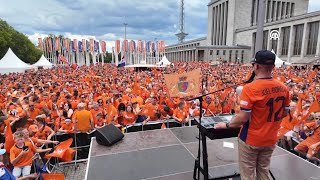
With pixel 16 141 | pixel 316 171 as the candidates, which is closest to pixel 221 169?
pixel 316 171

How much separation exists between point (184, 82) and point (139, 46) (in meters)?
50.8

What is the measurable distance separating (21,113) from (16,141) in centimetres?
312

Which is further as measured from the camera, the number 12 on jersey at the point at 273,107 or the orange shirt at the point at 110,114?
the orange shirt at the point at 110,114

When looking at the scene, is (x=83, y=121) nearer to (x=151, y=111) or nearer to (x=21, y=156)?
(x=21, y=156)

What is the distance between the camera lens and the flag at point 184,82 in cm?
621

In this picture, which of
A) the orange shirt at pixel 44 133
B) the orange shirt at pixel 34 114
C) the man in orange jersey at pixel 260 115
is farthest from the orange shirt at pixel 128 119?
the man in orange jersey at pixel 260 115

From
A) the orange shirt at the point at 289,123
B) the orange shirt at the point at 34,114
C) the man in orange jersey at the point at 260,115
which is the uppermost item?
the man in orange jersey at the point at 260,115

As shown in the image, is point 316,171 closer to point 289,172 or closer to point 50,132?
point 289,172

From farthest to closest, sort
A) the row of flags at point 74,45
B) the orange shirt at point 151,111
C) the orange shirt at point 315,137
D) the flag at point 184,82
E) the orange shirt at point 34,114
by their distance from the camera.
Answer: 1. the row of flags at point 74,45
2. the orange shirt at point 151,111
3. the orange shirt at point 34,114
4. the flag at point 184,82
5. the orange shirt at point 315,137

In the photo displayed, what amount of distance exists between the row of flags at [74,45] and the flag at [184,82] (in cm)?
4947

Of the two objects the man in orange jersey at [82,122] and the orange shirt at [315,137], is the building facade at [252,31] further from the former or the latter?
A: the man in orange jersey at [82,122]

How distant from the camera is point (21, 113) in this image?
300 inches

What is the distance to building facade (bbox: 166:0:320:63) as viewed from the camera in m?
53.9

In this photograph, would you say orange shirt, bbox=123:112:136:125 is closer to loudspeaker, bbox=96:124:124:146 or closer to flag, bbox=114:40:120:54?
loudspeaker, bbox=96:124:124:146
